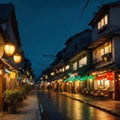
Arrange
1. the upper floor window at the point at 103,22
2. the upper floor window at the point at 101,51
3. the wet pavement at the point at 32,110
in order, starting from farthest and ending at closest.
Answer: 1. the upper floor window at the point at 103,22
2. the upper floor window at the point at 101,51
3. the wet pavement at the point at 32,110

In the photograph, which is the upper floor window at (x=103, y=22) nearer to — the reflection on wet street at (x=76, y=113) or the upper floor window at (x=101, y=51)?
the upper floor window at (x=101, y=51)

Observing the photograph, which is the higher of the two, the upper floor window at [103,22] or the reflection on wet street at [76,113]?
the upper floor window at [103,22]

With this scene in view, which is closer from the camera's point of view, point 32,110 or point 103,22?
point 32,110

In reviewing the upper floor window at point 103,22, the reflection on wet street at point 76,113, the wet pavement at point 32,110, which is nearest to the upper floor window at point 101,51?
the upper floor window at point 103,22

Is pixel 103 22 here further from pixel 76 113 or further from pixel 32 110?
pixel 76 113

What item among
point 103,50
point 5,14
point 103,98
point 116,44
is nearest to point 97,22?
point 103,50

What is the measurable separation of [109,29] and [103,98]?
315 inches

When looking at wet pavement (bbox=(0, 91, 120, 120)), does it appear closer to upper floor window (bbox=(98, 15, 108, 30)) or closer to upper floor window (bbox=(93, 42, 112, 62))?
upper floor window (bbox=(93, 42, 112, 62))

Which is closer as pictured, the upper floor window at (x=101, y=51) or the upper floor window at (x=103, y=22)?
the upper floor window at (x=101, y=51)

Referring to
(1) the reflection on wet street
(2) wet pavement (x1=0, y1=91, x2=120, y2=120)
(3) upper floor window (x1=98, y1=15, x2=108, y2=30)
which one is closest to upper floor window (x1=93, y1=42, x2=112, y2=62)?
(3) upper floor window (x1=98, y1=15, x2=108, y2=30)

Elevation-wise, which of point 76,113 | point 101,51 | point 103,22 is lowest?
point 76,113

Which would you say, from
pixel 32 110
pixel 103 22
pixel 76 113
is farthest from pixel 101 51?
pixel 76 113

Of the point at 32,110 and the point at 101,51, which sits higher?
the point at 101,51

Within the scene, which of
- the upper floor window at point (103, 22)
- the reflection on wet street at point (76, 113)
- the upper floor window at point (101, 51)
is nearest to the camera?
the reflection on wet street at point (76, 113)
